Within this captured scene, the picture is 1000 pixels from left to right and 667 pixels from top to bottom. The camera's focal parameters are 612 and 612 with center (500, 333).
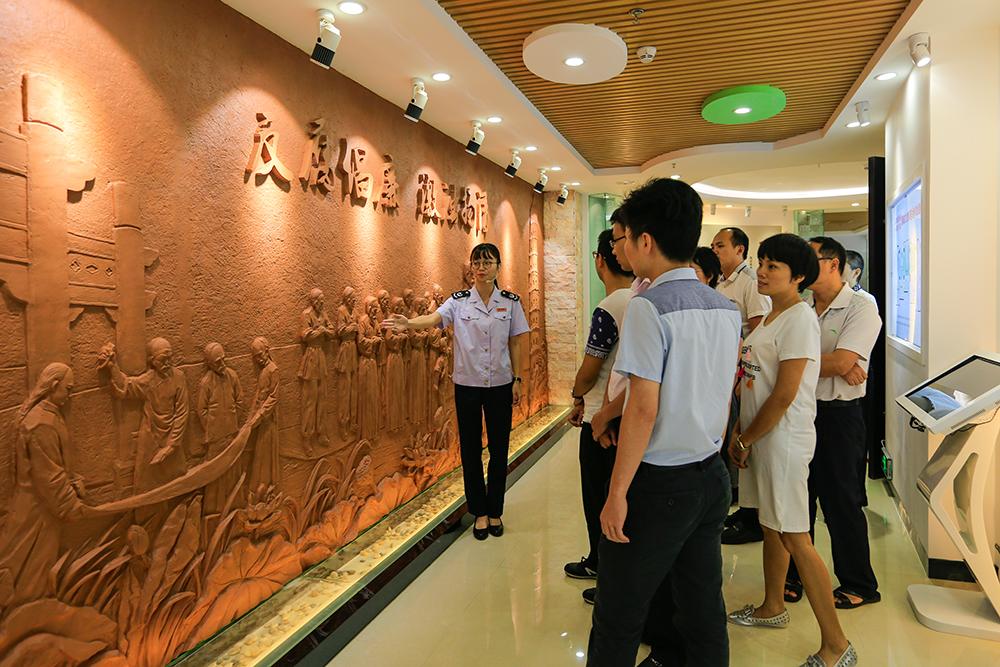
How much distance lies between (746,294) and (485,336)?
142 centimetres

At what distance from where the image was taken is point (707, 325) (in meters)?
1.45

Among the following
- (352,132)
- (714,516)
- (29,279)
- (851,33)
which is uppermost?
(851,33)

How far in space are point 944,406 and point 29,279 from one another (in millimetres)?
3009

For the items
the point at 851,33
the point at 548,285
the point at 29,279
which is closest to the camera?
the point at 29,279

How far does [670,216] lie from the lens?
58.2 inches

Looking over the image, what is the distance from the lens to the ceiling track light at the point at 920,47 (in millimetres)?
2771

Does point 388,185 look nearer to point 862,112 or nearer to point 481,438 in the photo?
point 481,438

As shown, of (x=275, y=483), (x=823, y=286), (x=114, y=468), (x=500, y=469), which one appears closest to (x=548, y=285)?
(x=500, y=469)

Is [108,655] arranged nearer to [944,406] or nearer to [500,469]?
[500,469]

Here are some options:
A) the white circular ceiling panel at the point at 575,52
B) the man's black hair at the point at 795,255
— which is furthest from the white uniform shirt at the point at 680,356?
the white circular ceiling panel at the point at 575,52

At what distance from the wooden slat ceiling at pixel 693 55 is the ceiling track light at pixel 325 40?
499mm

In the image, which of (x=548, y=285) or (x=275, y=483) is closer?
(x=275, y=483)

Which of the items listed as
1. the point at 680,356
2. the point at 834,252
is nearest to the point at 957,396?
the point at 834,252

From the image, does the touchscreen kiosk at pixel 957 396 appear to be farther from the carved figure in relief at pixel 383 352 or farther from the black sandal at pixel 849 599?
the carved figure in relief at pixel 383 352
